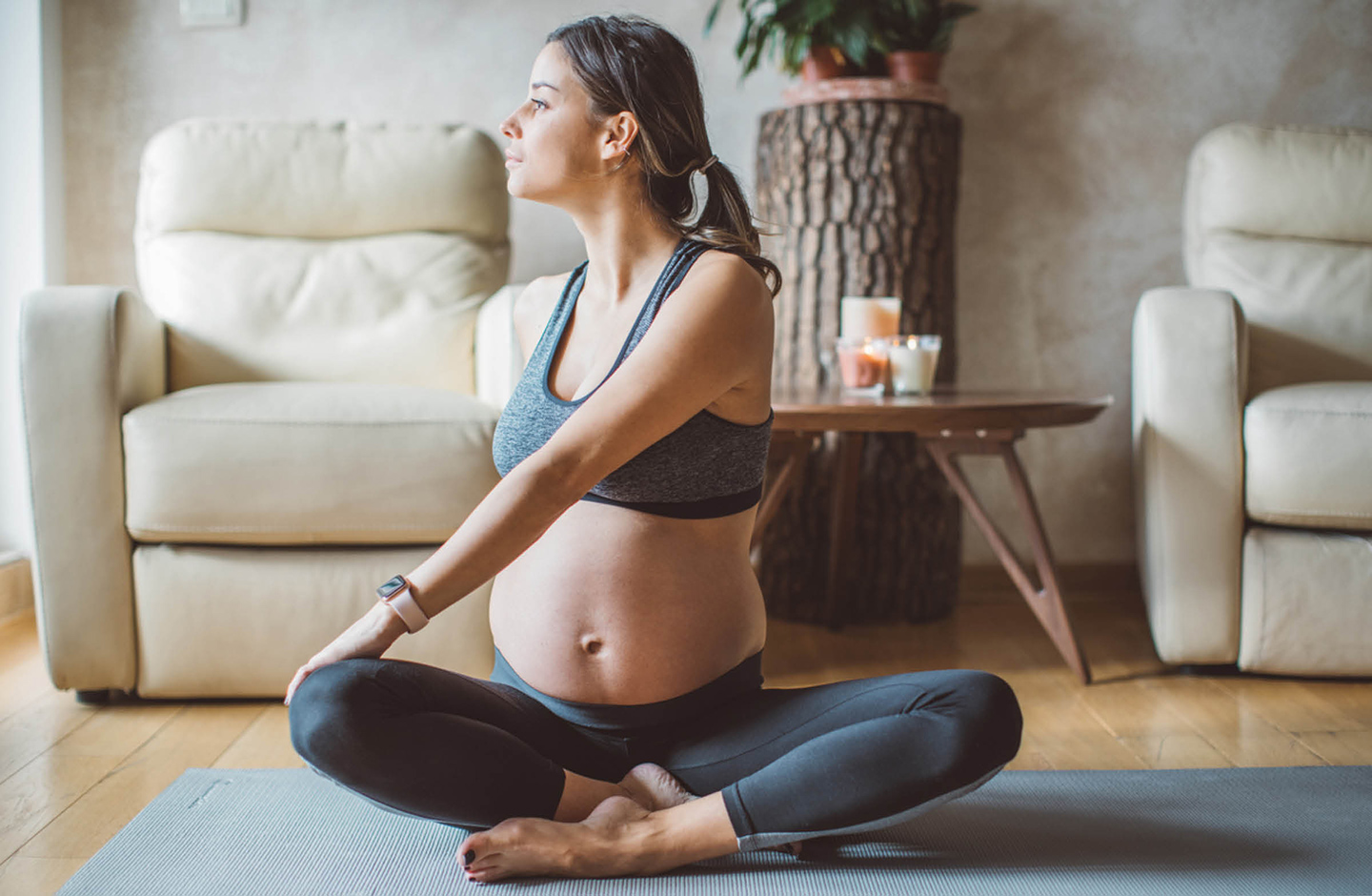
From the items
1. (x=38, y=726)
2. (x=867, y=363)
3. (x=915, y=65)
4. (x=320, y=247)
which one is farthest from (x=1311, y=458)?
(x=38, y=726)

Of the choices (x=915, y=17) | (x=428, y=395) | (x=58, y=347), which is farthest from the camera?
(x=915, y=17)

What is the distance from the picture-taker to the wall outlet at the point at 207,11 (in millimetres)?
2441

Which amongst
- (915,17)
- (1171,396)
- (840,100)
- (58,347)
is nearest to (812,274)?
(840,100)

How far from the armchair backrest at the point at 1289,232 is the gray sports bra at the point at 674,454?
4.80 ft

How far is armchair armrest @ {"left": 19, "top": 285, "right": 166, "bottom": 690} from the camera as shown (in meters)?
1.61

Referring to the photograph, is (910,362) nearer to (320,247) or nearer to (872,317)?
(872,317)

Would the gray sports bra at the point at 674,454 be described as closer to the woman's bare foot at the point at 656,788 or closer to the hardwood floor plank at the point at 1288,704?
the woman's bare foot at the point at 656,788

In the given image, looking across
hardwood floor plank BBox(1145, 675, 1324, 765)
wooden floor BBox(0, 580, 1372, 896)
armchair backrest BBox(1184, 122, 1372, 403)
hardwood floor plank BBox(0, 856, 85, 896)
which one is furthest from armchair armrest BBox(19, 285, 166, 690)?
armchair backrest BBox(1184, 122, 1372, 403)

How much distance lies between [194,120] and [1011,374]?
1871 mm

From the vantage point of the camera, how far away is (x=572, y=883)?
3.44ft

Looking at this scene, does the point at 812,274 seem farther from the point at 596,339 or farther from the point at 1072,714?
the point at 596,339

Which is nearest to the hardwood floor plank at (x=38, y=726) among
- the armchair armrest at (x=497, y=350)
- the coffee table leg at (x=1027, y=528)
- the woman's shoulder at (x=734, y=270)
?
the armchair armrest at (x=497, y=350)

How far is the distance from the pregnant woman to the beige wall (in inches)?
56.0

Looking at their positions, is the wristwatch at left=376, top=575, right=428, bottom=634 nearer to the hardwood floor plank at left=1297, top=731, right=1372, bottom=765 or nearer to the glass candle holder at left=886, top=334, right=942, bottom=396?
the glass candle holder at left=886, top=334, right=942, bottom=396
